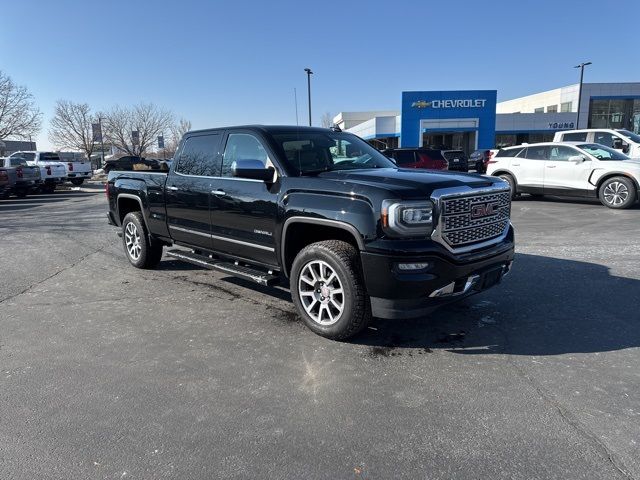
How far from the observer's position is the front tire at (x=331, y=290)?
3969 millimetres

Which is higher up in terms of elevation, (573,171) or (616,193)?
(573,171)

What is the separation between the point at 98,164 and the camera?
5181 cm

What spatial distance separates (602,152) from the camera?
12.1 m

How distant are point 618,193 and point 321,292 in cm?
1054

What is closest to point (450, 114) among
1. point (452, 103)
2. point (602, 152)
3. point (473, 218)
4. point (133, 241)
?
point (452, 103)

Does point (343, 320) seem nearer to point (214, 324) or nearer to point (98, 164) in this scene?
point (214, 324)

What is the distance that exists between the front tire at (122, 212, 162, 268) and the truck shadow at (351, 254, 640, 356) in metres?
3.85

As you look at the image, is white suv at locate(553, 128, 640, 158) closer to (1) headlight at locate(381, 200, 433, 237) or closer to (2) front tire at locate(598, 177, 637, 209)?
(2) front tire at locate(598, 177, 637, 209)

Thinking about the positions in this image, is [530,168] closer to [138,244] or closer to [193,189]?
[193,189]

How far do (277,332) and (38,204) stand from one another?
1726cm

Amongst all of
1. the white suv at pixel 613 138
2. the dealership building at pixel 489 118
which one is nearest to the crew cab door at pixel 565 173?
the white suv at pixel 613 138

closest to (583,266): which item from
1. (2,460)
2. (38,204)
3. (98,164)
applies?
(2,460)

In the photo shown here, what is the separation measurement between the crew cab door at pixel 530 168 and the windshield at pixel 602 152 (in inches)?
40.7

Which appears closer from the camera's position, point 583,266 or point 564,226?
point 583,266
